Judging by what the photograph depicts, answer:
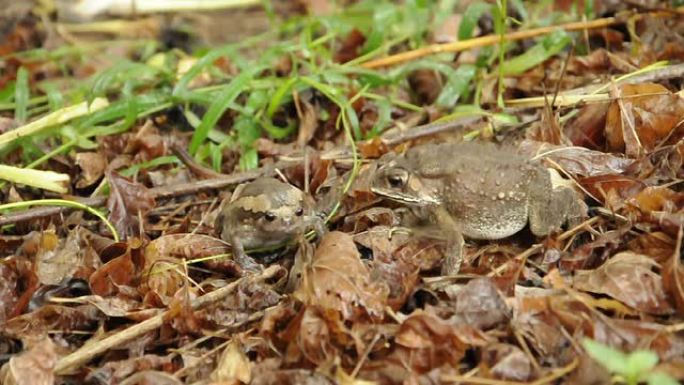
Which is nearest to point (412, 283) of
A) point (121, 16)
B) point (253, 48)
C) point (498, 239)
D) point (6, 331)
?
point (498, 239)

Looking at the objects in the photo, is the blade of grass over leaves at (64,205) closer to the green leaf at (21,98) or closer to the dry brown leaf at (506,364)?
the green leaf at (21,98)

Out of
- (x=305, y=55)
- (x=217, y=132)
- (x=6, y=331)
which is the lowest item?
(x=6, y=331)

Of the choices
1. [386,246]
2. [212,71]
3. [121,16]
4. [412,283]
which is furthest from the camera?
[121,16]

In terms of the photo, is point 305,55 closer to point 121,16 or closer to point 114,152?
point 114,152

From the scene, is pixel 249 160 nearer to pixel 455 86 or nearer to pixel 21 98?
pixel 455 86

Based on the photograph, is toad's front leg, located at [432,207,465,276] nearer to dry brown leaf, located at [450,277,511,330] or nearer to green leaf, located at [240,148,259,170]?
dry brown leaf, located at [450,277,511,330]

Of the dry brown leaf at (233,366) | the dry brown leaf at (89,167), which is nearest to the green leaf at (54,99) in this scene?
the dry brown leaf at (89,167)

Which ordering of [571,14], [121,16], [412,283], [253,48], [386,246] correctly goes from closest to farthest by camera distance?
[412,283] → [386,246] → [571,14] → [253,48] → [121,16]
